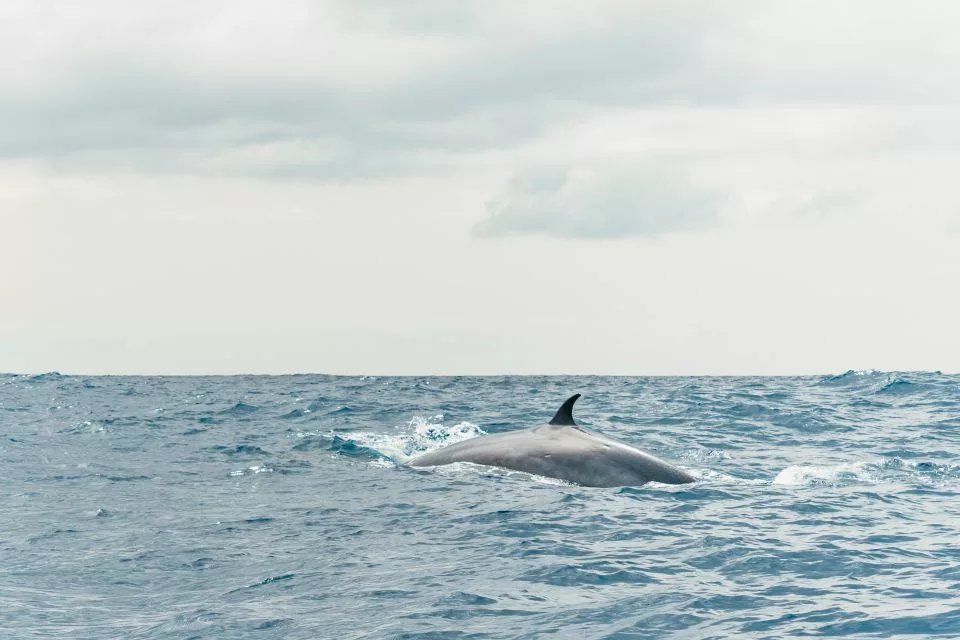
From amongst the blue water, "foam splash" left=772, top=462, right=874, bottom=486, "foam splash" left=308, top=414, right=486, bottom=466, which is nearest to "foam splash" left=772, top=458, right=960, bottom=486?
"foam splash" left=772, top=462, right=874, bottom=486

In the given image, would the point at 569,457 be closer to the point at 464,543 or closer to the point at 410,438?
the point at 464,543

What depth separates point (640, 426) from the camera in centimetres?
3234

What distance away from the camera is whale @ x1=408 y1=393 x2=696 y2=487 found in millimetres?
18031

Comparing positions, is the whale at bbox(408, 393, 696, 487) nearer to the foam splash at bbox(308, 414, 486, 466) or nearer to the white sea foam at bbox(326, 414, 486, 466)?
the foam splash at bbox(308, 414, 486, 466)

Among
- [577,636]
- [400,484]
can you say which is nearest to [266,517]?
[400,484]

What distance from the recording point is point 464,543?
14.2 meters

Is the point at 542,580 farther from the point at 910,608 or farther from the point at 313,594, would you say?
the point at 910,608

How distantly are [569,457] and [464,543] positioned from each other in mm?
4597

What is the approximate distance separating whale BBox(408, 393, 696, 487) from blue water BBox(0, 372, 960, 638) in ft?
1.33

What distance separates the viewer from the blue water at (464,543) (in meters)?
10.7

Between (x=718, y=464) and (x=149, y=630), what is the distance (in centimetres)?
1462

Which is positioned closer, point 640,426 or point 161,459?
point 161,459

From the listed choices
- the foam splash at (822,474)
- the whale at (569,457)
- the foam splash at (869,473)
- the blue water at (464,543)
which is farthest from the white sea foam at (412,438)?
the foam splash at (869,473)

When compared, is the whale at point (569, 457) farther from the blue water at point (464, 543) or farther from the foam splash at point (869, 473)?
the foam splash at point (869, 473)
